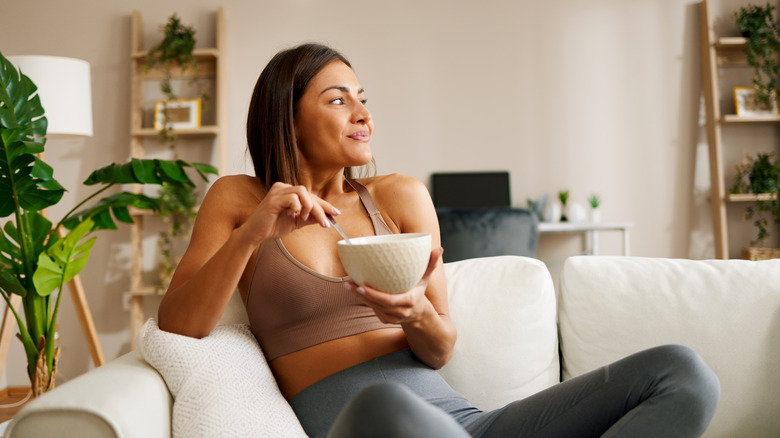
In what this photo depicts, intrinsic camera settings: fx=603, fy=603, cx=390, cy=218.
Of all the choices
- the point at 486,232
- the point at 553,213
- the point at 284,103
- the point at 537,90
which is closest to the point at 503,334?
the point at 284,103

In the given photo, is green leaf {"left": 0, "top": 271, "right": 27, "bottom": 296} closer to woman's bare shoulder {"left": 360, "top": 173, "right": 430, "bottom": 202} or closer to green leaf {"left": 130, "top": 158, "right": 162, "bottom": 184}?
green leaf {"left": 130, "top": 158, "right": 162, "bottom": 184}

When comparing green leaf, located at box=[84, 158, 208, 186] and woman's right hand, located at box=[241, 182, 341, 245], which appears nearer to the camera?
woman's right hand, located at box=[241, 182, 341, 245]

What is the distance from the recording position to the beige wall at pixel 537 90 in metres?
3.96

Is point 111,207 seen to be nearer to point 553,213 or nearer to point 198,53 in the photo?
point 198,53

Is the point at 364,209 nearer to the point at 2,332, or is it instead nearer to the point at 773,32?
the point at 2,332

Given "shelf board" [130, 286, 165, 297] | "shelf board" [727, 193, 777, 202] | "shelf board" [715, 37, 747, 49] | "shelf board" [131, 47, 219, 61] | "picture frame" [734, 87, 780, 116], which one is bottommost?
"shelf board" [130, 286, 165, 297]

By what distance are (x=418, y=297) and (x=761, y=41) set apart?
377 centimetres

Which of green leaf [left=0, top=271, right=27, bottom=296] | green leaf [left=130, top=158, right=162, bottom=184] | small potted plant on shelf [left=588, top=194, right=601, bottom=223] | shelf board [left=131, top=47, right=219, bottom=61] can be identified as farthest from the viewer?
small potted plant on shelf [left=588, top=194, right=601, bottom=223]

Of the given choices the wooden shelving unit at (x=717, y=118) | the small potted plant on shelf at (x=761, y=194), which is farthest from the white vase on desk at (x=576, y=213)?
the small potted plant on shelf at (x=761, y=194)

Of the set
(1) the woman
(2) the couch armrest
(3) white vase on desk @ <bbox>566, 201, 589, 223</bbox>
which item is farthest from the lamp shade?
(3) white vase on desk @ <bbox>566, 201, 589, 223</bbox>

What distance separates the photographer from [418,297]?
0.93m

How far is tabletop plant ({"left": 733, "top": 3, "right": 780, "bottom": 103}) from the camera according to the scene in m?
3.71

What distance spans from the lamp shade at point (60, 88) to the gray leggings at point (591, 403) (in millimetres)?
2120

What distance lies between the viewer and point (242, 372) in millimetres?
1114
